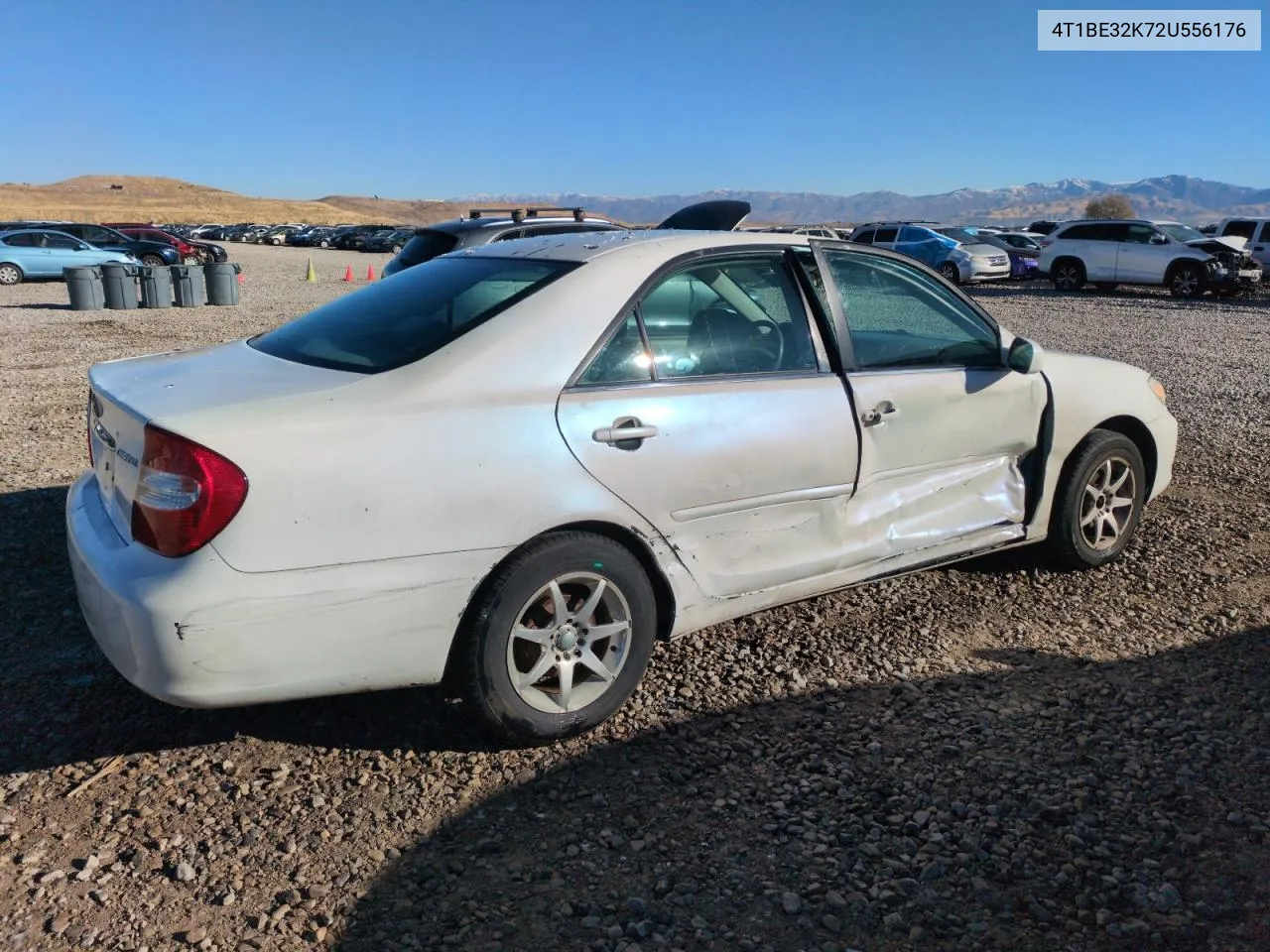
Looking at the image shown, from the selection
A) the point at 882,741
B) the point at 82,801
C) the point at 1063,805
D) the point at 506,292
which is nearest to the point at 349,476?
the point at 506,292

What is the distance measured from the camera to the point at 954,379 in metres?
4.12

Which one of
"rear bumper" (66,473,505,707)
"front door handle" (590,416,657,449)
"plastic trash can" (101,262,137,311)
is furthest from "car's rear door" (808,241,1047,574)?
"plastic trash can" (101,262,137,311)

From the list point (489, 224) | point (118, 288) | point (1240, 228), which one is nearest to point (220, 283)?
point (118, 288)

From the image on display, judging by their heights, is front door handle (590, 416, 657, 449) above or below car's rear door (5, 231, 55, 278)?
below

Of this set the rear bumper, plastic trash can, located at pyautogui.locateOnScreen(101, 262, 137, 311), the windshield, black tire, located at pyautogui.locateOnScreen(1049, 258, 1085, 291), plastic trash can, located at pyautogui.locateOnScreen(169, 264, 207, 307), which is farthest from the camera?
black tire, located at pyautogui.locateOnScreen(1049, 258, 1085, 291)

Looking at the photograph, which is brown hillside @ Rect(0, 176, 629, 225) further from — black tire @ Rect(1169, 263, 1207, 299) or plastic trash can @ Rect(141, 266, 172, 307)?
black tire @ Rect(1169, 263, 1207, 299)

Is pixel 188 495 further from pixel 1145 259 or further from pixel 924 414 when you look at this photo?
pixel 1145 259

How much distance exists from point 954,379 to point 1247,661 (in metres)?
1.56

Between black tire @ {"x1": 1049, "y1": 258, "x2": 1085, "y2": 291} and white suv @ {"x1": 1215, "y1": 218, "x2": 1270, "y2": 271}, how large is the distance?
3.50 metres

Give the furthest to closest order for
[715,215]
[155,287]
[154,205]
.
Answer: [154,205], [155,287], [715,215]

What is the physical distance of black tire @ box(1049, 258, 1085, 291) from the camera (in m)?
24.0

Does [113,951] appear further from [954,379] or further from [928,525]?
[954,379]

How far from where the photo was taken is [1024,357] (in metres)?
4.23

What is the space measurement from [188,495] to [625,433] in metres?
1.28
